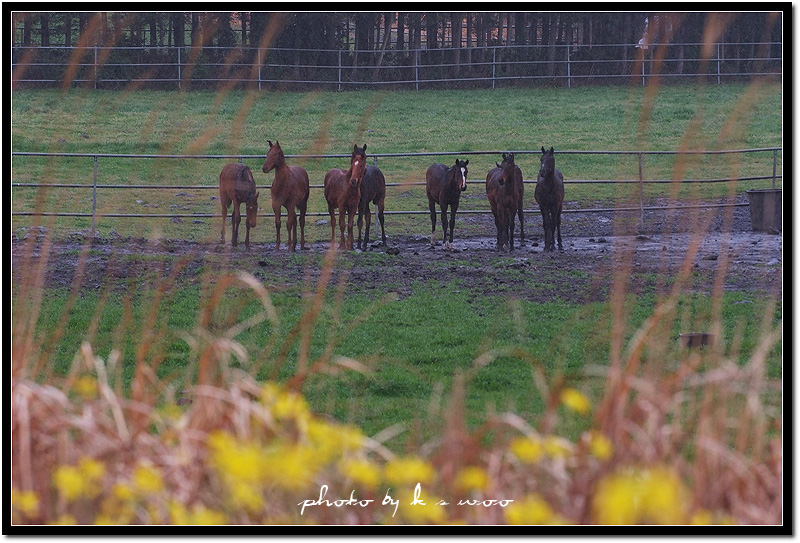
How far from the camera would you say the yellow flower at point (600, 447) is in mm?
2508

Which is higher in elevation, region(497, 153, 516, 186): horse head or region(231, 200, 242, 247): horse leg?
region(497, 153, 516, 186): horse head

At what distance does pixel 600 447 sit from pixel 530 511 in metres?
0.28

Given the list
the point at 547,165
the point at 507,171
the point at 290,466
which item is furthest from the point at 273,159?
the point at 290,466

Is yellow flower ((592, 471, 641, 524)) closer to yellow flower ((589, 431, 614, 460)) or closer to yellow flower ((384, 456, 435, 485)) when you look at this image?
yellow flower ((589, 431, 614, 460))

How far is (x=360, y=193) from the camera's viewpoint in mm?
12570

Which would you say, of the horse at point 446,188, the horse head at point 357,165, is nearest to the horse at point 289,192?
the horse head at point 357,165

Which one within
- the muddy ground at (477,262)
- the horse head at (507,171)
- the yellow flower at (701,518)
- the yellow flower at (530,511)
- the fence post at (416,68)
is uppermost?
the fence post at (416,68)

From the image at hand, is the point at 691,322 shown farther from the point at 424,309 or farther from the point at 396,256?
the point at 396,256

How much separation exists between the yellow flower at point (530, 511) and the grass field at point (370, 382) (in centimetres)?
1

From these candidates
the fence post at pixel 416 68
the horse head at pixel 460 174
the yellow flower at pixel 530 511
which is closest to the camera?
the yellow flower at pixel 530 511

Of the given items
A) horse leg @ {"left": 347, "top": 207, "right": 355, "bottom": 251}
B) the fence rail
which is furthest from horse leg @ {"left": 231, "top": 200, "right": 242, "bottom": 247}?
the fence rail

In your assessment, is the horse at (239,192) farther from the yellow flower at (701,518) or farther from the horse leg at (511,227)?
the yellow flower at (701,518)

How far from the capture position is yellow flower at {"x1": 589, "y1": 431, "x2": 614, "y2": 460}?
2.51 metres

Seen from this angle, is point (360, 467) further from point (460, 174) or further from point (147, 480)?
point (460, 174)
